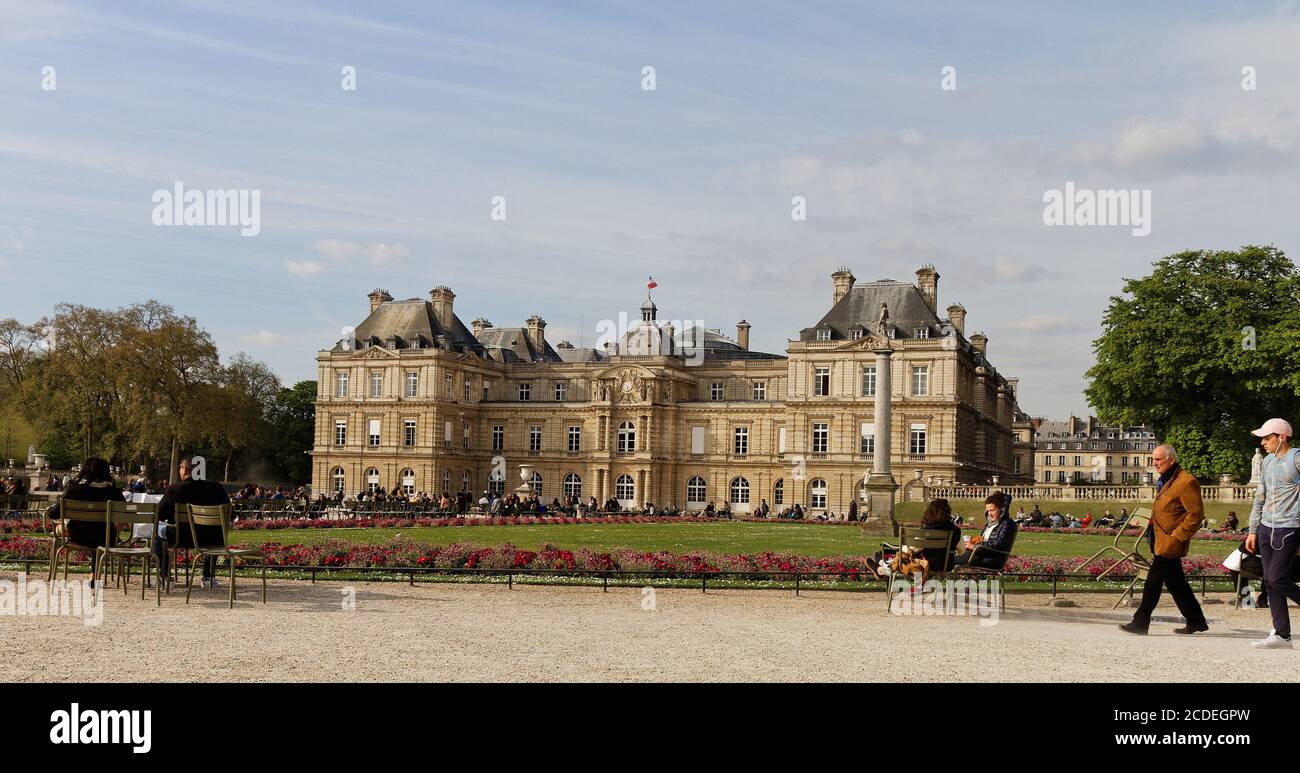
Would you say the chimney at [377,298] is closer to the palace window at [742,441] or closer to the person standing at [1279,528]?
the palace window at [742,441]

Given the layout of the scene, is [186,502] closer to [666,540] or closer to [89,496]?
[89,496]

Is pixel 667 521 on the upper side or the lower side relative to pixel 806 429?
lower

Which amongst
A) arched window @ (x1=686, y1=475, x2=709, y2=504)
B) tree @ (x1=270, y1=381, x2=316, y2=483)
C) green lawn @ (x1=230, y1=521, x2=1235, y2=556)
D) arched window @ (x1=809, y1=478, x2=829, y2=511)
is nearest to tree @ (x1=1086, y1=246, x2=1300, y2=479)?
green lawn @ (x1=230, y1=521, x2=1235, y2=556)

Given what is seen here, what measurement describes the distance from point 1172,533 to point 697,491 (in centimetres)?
6086

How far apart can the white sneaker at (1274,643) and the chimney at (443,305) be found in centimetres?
7015

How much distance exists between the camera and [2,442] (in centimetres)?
7156

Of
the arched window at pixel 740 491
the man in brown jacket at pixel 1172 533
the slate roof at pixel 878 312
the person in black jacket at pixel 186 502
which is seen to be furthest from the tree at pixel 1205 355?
the person in black jacket at pixel 186 502

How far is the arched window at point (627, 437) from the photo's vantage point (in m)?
72.8

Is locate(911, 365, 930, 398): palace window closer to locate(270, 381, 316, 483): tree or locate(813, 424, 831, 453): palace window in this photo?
locate(813, 424, 831, 453): palace window

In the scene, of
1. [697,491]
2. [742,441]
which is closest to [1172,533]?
[742,441]

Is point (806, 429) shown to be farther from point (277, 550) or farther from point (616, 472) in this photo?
point (277, 550)

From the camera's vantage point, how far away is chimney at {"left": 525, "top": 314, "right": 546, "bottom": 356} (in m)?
85.0
